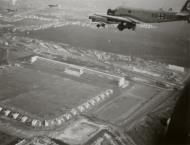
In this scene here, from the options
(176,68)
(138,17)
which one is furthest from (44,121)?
(176,68)

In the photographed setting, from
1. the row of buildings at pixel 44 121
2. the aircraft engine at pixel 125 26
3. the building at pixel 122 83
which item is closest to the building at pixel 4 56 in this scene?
the row of buildings at pixel 44 121

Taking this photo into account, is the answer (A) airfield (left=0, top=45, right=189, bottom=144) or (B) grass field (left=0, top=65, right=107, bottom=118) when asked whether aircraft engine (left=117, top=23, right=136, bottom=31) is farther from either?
(B) grass field (left=0, top=65, right=107, bottom=118)

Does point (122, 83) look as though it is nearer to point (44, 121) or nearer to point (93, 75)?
point (93, 75)

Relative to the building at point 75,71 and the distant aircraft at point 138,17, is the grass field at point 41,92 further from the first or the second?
the distant aircraft at point 138,17

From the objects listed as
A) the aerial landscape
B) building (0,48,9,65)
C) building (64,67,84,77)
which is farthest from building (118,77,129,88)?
building (0,48,9,65)

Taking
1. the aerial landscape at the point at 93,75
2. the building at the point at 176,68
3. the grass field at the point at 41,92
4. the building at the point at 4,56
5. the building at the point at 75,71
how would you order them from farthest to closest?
the building at the point at 176,68 → the building at the point at 4,56 → the building at the point at 75,71 → the grass field at the point at 41,92 → the aerial landscape at the point at 93,75
